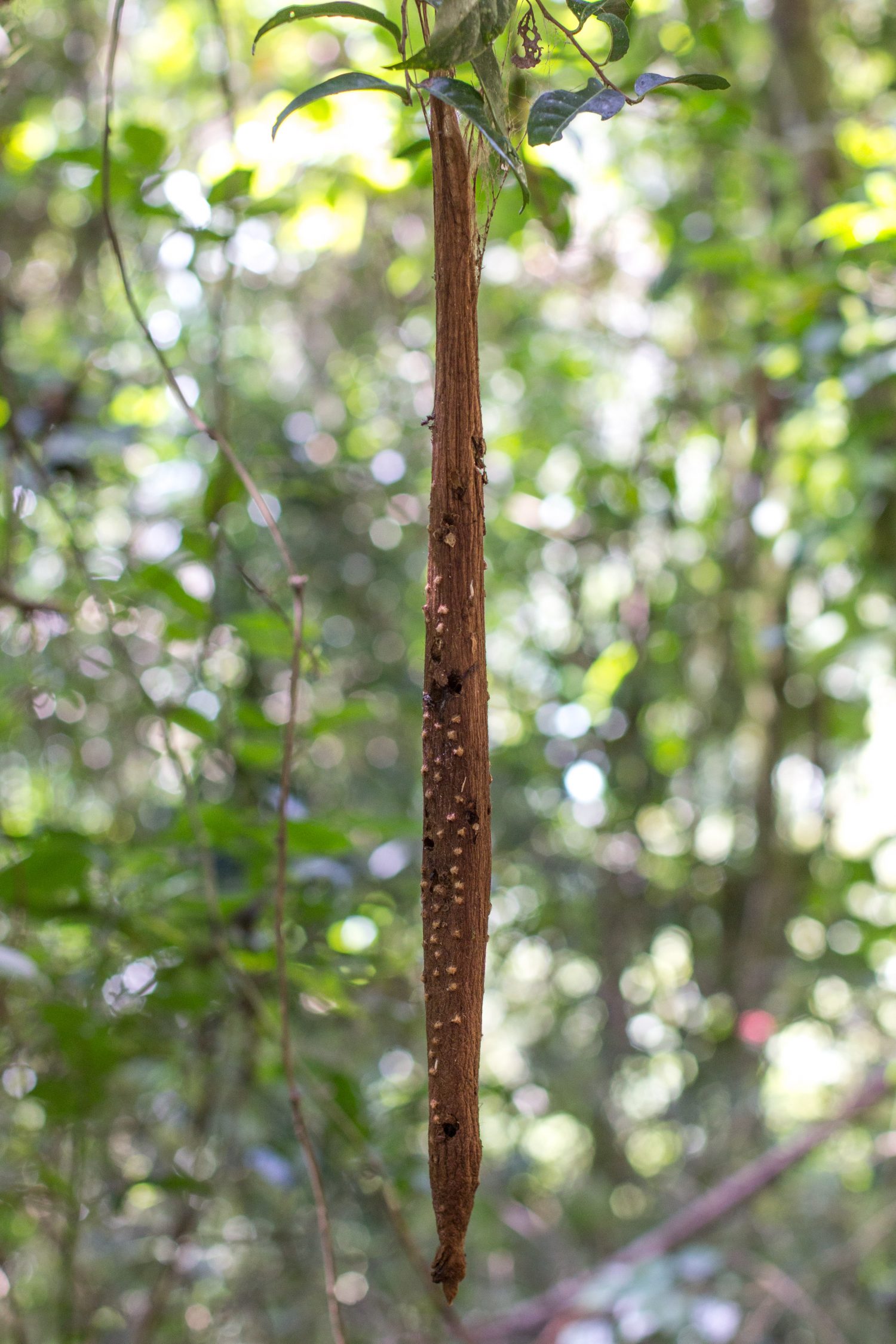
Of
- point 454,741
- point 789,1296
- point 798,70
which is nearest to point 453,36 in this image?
point 454,741

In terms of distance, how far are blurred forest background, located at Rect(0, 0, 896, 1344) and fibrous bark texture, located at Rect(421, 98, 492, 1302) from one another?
86 centimetres

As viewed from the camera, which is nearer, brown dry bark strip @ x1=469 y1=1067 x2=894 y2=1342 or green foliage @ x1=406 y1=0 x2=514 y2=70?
green foliage @ x1=406 y1=0 x2=514 y2=70

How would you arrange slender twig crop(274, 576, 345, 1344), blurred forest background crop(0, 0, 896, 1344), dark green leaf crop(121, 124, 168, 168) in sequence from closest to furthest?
slender twig crop(274, 576, 345, 1344) < dark green leaf crop(121, 124, 168, 168) < blurred forest background crop(0, 0, 896, 1344)

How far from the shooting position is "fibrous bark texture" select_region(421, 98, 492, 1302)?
0.52 meters

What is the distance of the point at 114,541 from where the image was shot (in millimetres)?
2680

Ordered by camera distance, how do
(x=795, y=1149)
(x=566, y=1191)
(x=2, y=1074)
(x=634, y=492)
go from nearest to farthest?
(x=2, y=1074)
(x=795, y=1149)
(x=634, y=492)
(x=566, y=1191)

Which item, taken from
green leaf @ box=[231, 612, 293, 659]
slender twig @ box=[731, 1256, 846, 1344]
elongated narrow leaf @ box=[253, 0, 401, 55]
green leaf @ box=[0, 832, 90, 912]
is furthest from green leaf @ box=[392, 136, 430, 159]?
slender twig @ box=[731, 1256, 846, 1344]

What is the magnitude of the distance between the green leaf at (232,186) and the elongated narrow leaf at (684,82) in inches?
34.2

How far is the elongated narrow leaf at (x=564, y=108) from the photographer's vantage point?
1.94 ft

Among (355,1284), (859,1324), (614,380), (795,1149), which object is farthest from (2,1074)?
(614,380)

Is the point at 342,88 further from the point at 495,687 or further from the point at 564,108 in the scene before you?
the point at 495,687

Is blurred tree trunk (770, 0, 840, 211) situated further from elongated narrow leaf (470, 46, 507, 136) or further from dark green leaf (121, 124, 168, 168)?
elongated narrow leaf (470, 46, 507, 136)

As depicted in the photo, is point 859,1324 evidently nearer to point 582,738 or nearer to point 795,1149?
point 795,1149

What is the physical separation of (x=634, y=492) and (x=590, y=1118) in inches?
56.6
